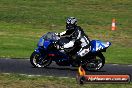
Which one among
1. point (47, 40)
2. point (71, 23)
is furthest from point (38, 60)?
point (71, 23)

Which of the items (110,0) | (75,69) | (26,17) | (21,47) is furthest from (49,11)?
(75,69)

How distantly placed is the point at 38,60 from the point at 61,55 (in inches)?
39.0

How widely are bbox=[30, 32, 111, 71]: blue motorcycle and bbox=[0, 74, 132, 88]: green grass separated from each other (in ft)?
7.32

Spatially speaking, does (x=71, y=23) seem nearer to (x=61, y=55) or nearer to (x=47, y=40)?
(x=47, y=40)

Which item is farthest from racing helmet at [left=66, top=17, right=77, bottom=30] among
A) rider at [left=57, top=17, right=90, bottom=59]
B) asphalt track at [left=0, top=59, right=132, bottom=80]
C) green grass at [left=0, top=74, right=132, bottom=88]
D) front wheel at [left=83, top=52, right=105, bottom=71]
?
green grass at [left=0, top=74, right=132, bottom=88]

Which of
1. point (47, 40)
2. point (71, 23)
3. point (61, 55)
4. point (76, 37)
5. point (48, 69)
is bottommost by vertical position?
point (48, 69)

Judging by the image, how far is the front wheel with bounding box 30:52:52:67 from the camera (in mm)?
17969

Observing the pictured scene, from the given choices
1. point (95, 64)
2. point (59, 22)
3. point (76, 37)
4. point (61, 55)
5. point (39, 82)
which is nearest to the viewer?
point (39, 82)

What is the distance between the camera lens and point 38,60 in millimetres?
18016

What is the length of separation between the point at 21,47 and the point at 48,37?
653 cm

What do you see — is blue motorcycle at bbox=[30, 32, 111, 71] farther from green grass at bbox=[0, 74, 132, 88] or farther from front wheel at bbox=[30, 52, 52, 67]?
green grass at bbox=[0, 74, 132, 88]

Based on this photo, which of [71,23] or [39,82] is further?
[71,23]

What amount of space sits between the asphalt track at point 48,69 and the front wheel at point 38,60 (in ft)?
0.81

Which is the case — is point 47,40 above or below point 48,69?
above
